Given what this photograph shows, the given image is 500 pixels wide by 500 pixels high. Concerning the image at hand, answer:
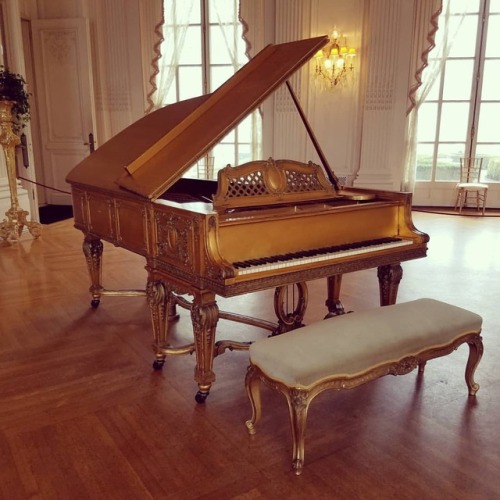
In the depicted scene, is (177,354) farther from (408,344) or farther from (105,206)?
(408,344)

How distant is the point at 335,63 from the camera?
25.9ft

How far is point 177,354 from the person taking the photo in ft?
9.37

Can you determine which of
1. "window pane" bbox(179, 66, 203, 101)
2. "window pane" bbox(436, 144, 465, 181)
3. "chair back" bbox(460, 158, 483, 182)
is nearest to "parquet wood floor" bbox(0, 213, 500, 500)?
"chair back" bbox(460, 158, 483, 182)

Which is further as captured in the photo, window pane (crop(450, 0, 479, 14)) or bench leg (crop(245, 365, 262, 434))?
window pane (crop(450, 0, 479, 14))

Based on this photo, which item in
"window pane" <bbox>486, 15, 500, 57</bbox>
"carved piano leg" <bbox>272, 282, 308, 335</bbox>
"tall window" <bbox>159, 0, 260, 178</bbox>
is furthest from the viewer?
"tall window" <bbox>159, 0, 260, 178</bbox>

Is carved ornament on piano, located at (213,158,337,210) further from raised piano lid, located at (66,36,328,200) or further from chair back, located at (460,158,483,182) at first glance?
chair back, located at (460,158,483,182)

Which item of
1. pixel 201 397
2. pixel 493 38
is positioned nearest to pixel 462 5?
pixel 493 38

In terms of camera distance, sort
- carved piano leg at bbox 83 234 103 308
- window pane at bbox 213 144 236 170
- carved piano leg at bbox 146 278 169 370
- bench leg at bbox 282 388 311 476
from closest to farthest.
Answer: bench leg at bbox 282 388 311 476 < carved piano leg at bbox 146 278 169 370 < carved piano leg at bbox 83 234 103 308 < window pane at bbox 213 144 236 170

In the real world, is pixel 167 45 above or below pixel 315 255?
above

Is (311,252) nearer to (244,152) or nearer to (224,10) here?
(244,152)

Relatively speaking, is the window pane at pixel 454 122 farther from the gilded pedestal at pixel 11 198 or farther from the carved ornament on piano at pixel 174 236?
the carved ornament on piano at pixel 174 236

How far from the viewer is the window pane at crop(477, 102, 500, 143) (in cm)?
805

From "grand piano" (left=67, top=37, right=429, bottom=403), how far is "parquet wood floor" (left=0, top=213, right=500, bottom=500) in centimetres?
27

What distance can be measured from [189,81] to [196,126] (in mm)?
6285
